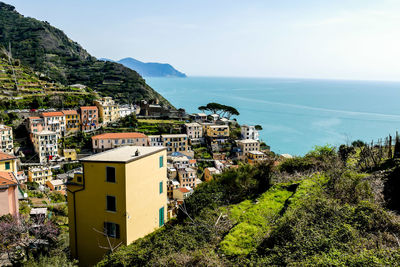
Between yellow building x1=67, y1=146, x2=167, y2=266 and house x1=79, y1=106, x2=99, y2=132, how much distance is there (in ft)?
128

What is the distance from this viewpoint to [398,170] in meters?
7.48

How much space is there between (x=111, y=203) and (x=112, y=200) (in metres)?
0.10

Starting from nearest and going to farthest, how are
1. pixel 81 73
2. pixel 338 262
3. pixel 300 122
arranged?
pixel 338 262, pixel 300 122, pixel 81 73

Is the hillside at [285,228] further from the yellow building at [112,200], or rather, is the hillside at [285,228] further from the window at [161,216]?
the yellow building at [112,200]

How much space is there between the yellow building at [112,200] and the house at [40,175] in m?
26.1

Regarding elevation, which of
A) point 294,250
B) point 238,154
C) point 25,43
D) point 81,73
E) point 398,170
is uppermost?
point 25,43

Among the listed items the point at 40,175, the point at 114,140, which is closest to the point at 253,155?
the point at 114,140

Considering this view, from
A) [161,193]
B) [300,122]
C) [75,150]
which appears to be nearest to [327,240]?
[161,193]

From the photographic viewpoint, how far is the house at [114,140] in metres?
39.8

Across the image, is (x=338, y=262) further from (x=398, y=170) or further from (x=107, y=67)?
(x=107, y=67)

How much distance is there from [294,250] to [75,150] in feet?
127

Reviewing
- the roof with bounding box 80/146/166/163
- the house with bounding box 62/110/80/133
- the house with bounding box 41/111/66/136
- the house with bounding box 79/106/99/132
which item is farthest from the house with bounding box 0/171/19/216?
the house with bounding box 79/106/99/132

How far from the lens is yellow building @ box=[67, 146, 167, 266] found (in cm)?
754

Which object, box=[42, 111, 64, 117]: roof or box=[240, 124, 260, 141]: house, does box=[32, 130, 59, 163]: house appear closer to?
box=[42, 111, 64, 117]: roof
